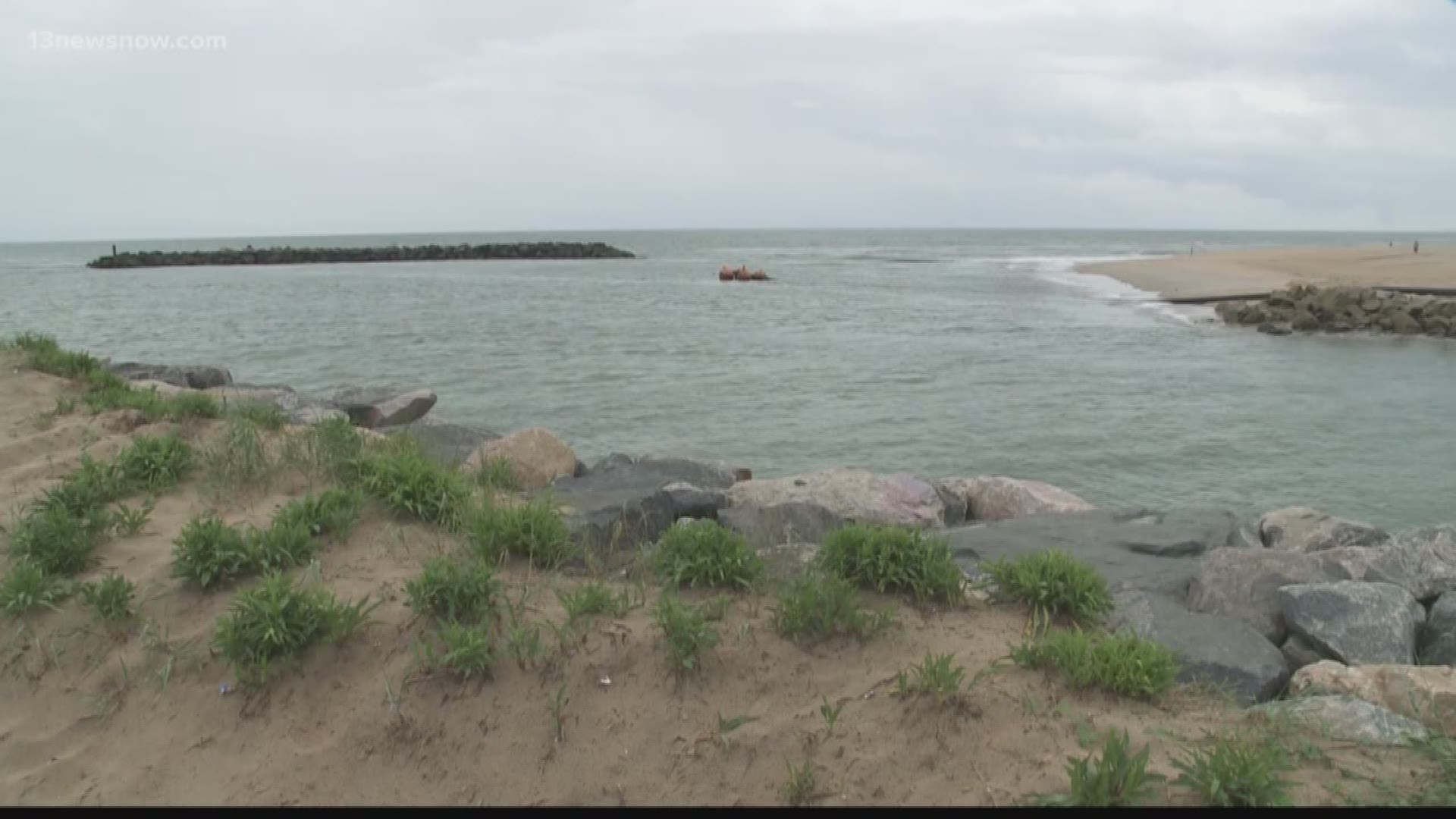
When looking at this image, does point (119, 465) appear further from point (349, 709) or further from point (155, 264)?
point (155, 264)

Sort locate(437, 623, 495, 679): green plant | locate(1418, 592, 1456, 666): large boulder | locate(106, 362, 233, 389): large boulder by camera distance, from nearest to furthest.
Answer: locate(437, 623, 495, 679): green plant
locate(1418, 592, 1456, 666): large boulder
locate(106, 362, 233, 389): large boulder

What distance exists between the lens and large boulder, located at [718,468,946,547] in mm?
6363

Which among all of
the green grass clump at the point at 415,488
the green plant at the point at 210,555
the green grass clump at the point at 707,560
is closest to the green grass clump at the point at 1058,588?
the green grass clump at the point at 707,560

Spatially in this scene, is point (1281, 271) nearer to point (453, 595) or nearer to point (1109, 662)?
point (1109, 662)

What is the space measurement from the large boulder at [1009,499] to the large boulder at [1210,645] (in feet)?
10.2

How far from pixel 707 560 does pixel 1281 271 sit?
48312 mm

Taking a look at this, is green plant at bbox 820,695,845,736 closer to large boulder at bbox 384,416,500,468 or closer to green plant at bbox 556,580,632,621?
green plant at bbox 556,580,632,621

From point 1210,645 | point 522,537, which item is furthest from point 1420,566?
point 522,537

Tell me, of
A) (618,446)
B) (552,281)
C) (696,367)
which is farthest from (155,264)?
(618,446)

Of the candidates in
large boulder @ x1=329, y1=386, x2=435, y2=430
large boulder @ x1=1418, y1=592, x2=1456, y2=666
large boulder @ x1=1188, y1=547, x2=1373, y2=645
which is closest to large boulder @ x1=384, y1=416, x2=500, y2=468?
large boulder @ x1=329, y1=386, x2=435, y2=430

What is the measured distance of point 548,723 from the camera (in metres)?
3.41

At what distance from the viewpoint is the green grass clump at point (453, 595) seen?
3861mm

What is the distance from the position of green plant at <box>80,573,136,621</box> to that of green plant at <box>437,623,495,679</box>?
1.48m

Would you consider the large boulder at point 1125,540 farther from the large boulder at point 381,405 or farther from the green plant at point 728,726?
the large boulder at point 381,405
